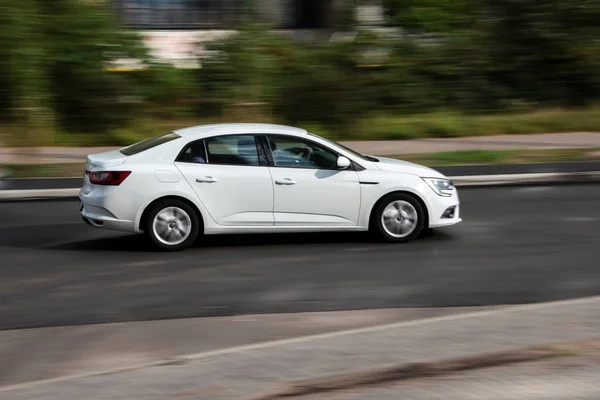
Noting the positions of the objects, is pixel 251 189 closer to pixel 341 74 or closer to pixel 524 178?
pixel 524 178

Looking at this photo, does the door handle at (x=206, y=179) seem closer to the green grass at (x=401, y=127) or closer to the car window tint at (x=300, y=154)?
the car window tint at (x=300, y=154)

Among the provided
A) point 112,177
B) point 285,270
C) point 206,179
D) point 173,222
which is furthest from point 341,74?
point 285,270

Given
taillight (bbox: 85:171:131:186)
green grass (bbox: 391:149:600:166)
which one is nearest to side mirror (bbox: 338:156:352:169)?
taillight (bbox: 85:171:131:186)

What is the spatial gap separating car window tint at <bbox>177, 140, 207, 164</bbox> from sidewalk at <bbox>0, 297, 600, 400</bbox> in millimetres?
4359

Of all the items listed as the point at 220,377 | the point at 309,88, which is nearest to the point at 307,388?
the point at 220,377

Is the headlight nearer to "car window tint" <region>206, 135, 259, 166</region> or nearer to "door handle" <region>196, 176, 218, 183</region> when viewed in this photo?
"car window tint" <region>206, 135, 259, 166</region>

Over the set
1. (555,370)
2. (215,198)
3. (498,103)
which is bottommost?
(555,370)

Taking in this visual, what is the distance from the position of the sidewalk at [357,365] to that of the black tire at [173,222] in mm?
4117

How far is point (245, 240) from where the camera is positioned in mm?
11852

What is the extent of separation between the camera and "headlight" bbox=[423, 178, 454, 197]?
11453 millimetres

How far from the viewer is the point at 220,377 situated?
6.07 meters

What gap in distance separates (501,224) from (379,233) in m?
2.16

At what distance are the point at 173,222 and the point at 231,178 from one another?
758 millimetres

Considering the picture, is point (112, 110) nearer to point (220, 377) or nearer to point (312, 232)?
point (312, 232)
